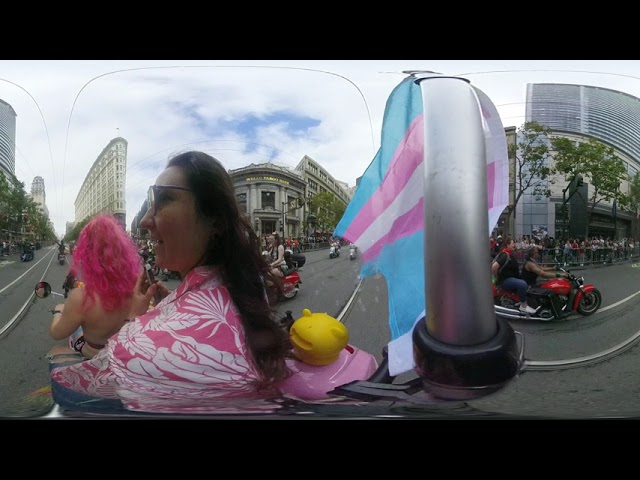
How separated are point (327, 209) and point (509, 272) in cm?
50

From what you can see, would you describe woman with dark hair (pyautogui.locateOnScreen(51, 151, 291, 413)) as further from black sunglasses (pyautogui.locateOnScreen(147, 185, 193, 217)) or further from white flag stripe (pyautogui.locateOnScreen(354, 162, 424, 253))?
white flag stripe (pyautogui.locateOnScreen(354, 162, 424, 253))

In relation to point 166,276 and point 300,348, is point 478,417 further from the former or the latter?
point 166,276

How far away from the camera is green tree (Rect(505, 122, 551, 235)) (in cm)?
108

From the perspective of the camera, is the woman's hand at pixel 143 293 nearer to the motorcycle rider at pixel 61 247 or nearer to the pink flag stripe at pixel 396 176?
the motorcycle rider at pixel 61 247

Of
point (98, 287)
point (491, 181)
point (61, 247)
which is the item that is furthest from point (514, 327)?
point (61, 247)

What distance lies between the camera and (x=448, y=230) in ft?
3.17

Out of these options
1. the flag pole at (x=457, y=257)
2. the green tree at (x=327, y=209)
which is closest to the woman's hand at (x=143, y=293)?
the green tree at (x=327, y=209)

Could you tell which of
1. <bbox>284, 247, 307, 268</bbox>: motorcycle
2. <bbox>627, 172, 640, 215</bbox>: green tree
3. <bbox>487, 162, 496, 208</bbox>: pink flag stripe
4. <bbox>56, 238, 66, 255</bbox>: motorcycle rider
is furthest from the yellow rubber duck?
<bbox>627, 172, 640, 215</bbox>: green tree

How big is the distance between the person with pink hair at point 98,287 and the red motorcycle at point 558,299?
0.99m

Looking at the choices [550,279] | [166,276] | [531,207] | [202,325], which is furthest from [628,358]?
[166,276]

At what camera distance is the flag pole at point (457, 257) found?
0.96 metres

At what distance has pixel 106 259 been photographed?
1075 mm

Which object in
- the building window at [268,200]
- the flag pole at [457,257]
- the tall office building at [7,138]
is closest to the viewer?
the flag pole at [457,257]

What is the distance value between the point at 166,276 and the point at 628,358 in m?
1.31
